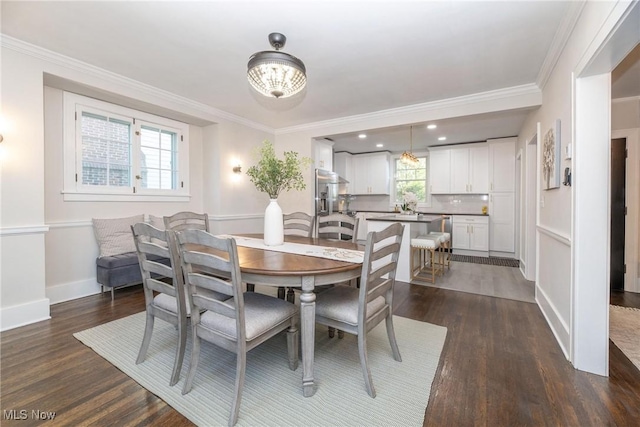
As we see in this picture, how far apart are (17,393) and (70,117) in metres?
2.84

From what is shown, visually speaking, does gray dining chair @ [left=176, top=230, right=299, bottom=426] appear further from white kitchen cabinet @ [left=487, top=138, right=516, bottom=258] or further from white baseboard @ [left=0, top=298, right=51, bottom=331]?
white kitchen cabinet @ [left=487, top=138, right=516, bottom=258]

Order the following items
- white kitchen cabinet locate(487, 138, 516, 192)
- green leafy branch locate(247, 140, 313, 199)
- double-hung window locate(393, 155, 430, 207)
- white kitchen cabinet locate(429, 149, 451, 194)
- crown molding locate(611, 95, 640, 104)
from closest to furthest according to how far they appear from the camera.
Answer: green leafy branch locate(247, 140, 313, 199) < crown molding locate(611, 95, 640, 104) < white kitchen cabinet locate(487, 138, 516, 192) < white kitchen cabinet locate(429, 149, 451, 194) < double-hung window locate(393, 155, 430, 207)

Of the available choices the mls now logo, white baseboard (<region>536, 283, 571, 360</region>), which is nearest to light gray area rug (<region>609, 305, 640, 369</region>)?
white baseboard (<region>536, 283, 571, 360</region>)

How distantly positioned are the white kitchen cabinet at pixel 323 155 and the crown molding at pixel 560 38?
3.34 metres

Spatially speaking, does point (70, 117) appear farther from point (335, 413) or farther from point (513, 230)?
point (513, 230)

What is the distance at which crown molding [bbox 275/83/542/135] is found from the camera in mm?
3281

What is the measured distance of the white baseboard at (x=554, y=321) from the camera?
212cm

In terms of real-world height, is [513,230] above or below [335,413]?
above

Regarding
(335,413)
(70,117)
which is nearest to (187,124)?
(70,117)

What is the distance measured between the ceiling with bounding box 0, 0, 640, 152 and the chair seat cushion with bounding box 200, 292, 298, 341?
2.09m

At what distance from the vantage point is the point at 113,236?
344 centimetres

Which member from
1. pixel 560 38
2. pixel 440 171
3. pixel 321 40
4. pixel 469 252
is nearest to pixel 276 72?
pixel 321 40

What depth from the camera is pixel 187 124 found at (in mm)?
4398

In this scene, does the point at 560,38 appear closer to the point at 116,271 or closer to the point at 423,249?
the point at 423,249
